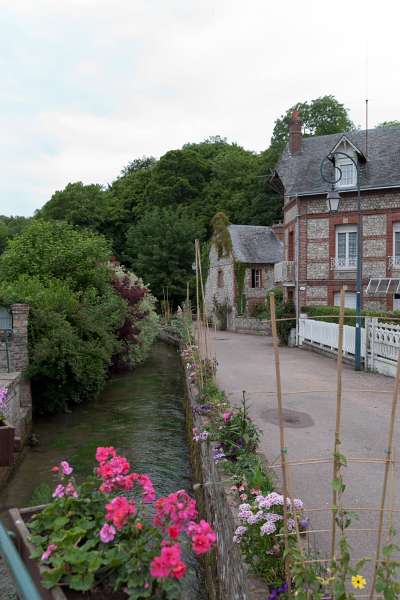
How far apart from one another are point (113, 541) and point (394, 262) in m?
20.5

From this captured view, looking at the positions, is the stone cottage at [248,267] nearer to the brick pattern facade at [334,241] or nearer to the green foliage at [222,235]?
the green foliage at [222,235]

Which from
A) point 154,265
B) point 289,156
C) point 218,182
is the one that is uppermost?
point 218,182

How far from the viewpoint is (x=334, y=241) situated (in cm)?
2169

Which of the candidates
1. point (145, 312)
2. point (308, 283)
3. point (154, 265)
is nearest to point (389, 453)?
point (145, 312)

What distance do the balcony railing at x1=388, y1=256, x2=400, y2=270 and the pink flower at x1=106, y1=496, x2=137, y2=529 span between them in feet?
67.0

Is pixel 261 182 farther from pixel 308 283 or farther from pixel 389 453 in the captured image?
pixel 389 453

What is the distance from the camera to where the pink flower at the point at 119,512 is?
2359mm

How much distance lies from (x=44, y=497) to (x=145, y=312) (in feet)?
54.7

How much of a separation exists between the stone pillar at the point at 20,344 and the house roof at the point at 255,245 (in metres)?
22.5

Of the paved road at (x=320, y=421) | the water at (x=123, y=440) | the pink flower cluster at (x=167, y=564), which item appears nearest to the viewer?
the pink flower cluster at (x=167, y=564)

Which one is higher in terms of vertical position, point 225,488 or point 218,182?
point 218,182

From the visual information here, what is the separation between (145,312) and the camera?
2061cm

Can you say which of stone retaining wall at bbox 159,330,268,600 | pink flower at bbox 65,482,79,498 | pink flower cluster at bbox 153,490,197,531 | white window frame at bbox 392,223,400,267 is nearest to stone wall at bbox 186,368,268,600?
stone retaining wall at bbox 159,330,268,600

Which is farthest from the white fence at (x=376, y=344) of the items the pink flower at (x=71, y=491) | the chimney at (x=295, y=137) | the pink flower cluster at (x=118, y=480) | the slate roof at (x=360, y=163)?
the chimney at (x=295, y=137)
